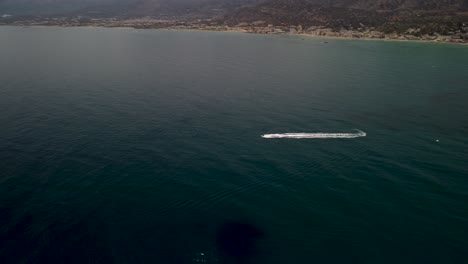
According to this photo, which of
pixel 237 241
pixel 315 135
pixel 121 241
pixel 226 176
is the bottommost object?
pixel 237 241

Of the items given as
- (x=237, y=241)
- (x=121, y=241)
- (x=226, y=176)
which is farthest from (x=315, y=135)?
(x=121, y=241)

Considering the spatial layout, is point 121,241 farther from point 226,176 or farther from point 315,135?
point 315,135

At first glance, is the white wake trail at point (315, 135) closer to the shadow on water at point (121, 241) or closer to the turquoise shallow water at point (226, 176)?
the turquoise shallow water at point (226, 176)

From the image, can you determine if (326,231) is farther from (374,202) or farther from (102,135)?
(102,135)

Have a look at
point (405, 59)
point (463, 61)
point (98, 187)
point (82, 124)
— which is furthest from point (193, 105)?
point (463, 61)

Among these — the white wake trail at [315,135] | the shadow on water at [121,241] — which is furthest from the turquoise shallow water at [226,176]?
→ the white wake trail at [315,135]

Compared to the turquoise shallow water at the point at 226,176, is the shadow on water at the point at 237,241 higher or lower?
lower

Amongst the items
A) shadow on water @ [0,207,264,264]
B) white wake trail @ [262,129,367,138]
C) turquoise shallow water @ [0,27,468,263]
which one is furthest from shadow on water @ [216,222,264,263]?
white wake trail @ [262,129,367,138]

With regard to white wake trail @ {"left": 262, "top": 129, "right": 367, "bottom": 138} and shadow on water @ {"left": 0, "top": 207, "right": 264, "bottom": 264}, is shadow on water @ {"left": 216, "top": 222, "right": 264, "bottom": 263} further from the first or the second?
white wake trail @ {"left": 262, "top": 129, "right": 367, "bottom": 138}
